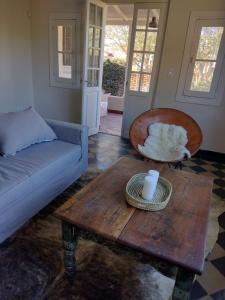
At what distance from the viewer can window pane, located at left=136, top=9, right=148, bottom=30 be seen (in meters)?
3.40

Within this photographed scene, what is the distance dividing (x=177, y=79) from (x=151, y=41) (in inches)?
27.9

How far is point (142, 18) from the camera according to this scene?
11.3 ft

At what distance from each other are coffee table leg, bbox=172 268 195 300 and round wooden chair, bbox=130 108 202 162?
4.77 ft

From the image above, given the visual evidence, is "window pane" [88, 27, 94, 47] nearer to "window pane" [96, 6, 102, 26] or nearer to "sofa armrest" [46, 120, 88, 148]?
"window pane" [96, 6, 102, 26]

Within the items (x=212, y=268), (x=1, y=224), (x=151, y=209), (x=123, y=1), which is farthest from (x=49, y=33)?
(x=212, y=268)

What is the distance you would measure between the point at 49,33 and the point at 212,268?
4.03 metres

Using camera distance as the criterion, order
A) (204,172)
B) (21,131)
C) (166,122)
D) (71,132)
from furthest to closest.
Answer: (204,172) → (166,122) → (71,132) → (21,131)

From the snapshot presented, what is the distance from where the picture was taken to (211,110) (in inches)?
132

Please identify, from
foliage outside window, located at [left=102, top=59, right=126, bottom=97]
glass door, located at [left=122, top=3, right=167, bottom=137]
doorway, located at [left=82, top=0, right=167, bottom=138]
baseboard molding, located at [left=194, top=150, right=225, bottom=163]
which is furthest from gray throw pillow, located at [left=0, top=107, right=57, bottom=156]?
foliage outside window, located at [left=102, top=59, right=126, bottom=97]

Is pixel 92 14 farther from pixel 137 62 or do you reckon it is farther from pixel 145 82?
pixel 145 82

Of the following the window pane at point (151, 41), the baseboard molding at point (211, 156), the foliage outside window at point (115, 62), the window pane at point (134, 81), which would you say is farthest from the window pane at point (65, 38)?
the baseboard molding at point (211, 156)

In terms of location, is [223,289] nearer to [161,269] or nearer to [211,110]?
[161,269]

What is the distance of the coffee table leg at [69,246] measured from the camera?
125 cm

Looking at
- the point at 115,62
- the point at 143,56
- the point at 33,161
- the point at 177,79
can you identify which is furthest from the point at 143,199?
the point at 115,62
